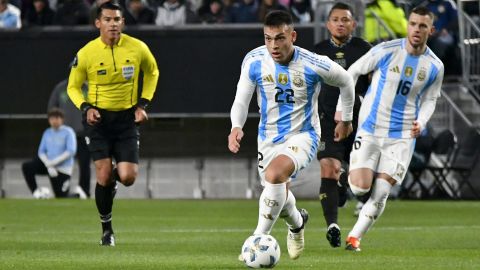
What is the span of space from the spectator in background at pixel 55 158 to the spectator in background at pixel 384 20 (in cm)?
550

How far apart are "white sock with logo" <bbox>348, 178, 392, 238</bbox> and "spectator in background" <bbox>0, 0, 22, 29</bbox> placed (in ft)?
43.8

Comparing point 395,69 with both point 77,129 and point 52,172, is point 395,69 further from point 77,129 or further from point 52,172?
point 77,129

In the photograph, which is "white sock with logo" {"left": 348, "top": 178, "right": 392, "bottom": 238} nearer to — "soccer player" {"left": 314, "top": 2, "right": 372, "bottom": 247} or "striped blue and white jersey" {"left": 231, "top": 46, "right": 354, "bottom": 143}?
Result: "soccer player" {"left": 314, "top": 2, "right": 372, "bottom": 247}

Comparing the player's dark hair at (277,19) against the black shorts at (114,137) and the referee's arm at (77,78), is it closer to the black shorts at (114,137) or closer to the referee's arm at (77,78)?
the black shorts at (114,137)

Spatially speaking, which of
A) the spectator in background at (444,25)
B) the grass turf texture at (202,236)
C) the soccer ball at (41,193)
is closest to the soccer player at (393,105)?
the grass turf texture at (202,236)

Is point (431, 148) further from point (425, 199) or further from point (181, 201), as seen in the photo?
point (181, 201)

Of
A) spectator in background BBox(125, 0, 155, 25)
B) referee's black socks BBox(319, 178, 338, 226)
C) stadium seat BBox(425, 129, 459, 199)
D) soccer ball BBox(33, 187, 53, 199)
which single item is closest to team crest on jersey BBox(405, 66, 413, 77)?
referee's black socks BBox(319, 178, 338, 226)

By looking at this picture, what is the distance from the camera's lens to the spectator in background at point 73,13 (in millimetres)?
24391

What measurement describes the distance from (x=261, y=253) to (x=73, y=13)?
48.0 feet

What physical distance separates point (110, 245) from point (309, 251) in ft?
6.84

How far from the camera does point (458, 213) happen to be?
1970 centimetres

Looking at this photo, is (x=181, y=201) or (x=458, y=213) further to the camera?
(x=181, y=201)

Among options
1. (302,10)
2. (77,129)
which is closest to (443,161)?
(302,10)

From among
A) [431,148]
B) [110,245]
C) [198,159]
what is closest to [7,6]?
Result: [198,159]
